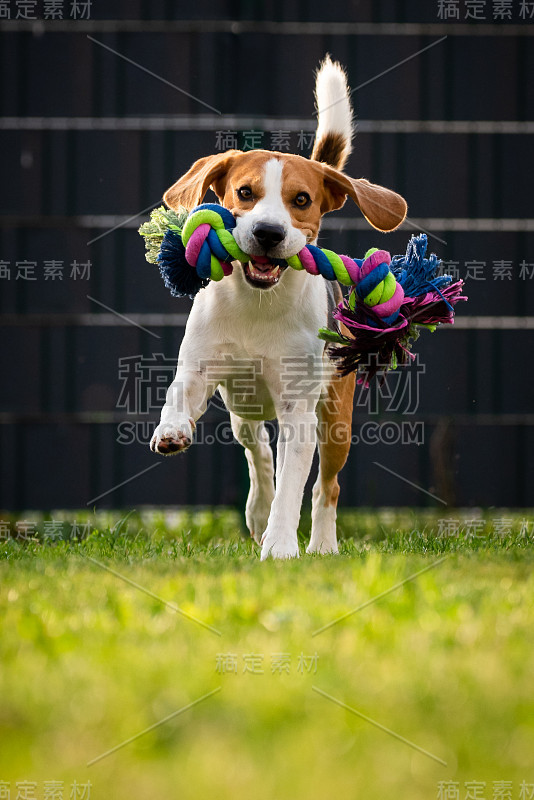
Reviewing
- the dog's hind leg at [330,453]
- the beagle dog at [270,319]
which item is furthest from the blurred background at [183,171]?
the beagle dog at [270,319]

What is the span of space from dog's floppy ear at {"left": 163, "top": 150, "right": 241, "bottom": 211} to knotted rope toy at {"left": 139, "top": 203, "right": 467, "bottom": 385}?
0.18 ft

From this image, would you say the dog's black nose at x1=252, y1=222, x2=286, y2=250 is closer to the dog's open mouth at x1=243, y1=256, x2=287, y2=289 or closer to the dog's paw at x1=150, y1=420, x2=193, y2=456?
the dog's open mouth at x1=243, y1=256, x2=287, y2=289

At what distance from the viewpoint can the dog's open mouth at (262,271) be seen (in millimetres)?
3145

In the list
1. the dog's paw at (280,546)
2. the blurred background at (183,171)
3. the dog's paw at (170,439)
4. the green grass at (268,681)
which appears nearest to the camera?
the green grass at (268,681)

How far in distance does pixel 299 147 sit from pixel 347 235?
48 cm

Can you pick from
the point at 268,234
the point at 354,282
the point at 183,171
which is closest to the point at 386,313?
the point at 354,282

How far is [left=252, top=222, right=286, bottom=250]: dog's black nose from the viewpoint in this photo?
2.99 metres

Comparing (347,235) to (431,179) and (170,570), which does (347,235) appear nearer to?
(431,179)

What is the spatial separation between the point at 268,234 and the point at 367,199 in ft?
2.04

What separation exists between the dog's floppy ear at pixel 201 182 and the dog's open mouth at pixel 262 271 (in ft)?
1.11

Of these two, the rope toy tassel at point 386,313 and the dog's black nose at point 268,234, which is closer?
the dog's black nose at point 268,234

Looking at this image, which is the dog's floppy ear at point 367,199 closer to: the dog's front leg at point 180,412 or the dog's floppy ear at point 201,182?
the dog's floppy ear at point 201,182

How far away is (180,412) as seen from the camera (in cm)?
313

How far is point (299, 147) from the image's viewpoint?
459 centimetres
